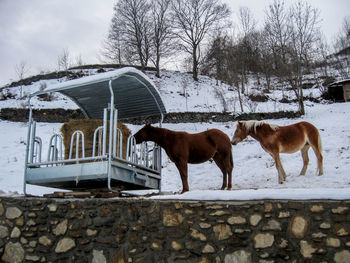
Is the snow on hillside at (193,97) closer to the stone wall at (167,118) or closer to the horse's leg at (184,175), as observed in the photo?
the stone wall at (167,118)

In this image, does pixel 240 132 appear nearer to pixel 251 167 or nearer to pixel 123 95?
pixel 123 95

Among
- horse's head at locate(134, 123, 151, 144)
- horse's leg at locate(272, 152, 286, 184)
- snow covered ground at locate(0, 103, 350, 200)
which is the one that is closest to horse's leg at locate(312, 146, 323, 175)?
snow covered ground at locate(0, 103, 350, 200)

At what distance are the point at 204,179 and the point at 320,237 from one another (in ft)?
19.3

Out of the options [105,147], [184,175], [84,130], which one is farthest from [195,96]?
[105,147]

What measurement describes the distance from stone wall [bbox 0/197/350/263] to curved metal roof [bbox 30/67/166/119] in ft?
7.33

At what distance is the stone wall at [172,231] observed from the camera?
331cm

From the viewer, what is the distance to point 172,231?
3.84m

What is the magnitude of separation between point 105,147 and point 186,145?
1.72 m

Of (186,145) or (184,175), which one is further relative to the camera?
(186,145)

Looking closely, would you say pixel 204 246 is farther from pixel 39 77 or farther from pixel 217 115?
pixel 39 77

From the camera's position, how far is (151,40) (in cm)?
2878

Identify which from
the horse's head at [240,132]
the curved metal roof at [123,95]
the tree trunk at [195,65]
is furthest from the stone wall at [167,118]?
the tree trunk at [195,65]

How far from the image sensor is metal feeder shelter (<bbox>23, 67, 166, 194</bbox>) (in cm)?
477

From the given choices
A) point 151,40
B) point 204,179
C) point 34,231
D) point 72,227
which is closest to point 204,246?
point 72,227
